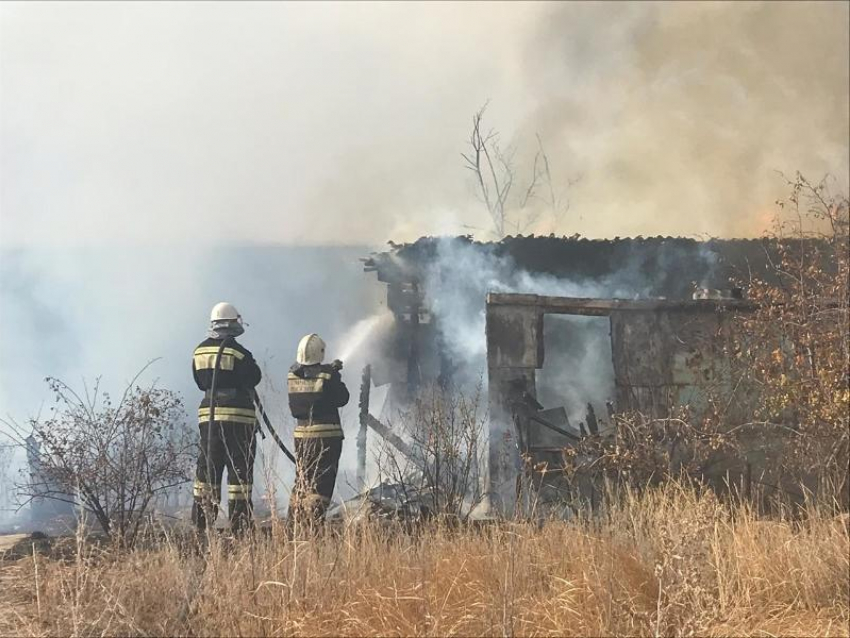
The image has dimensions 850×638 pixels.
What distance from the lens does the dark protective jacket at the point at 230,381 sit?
19.2ft

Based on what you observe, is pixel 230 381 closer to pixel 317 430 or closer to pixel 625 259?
pixel 317 430

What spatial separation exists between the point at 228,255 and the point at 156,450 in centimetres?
707

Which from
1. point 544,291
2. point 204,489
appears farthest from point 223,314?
point 544,291

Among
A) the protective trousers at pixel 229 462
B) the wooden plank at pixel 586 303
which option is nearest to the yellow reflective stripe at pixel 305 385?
the protective trousers at pixel 229 462

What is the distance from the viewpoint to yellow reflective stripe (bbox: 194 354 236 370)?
5855 mm

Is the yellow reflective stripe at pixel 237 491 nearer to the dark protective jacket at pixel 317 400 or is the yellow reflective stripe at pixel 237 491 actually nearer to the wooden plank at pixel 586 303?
the dark protective jacket at pixel 317 400

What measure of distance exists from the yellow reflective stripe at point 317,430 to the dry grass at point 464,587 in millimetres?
1779

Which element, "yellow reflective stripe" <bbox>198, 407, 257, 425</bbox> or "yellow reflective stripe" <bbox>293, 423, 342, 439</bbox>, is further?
"yellow reflective stripe" <bbox>293, 423, 342, 439</bbox>

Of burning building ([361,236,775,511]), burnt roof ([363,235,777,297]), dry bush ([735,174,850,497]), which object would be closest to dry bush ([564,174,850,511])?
dry bush ([735,174,850,497])

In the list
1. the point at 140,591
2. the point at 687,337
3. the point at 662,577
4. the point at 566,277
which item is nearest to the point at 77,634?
the point at 140,591

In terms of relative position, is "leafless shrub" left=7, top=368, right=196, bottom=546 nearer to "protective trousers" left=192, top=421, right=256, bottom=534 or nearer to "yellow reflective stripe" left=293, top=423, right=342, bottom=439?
"protective trousers" left=192, top=421, right=256, bottom=534

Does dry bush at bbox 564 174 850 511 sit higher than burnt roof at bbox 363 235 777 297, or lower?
lower

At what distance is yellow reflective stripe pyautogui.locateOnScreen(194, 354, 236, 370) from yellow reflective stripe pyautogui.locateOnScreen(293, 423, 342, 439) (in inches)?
31.5

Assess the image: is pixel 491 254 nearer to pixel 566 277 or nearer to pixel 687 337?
pixel 566 277
